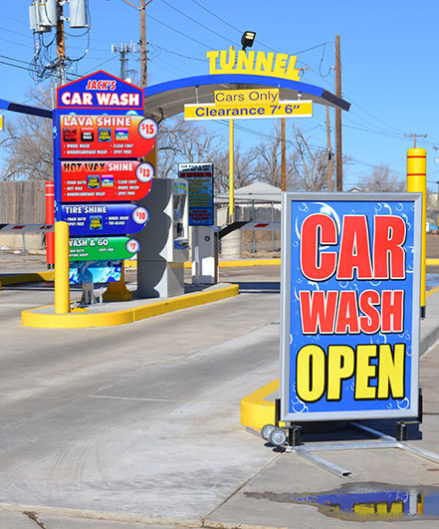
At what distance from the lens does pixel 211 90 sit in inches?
840

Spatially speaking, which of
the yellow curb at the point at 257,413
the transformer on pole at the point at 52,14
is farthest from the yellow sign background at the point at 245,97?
the transformer on pole at the point at 52,14

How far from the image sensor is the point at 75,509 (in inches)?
226

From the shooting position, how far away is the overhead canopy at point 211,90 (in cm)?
2005

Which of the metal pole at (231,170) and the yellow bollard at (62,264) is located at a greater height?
the metal pole at (231,170)

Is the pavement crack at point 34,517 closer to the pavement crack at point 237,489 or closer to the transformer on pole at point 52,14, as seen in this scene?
the pavement crack at point 237,489

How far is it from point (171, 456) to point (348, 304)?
183 centimetres

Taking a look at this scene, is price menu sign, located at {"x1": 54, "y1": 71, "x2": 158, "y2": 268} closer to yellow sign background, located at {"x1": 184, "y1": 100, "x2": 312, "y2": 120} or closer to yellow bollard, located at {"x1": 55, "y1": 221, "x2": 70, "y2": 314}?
yellow bollard, located at {"x1": 55, "y1": 221, "x2": 70, "y2": 314}

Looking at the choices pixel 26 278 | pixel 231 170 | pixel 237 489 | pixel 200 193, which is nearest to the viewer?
pixel 237 489

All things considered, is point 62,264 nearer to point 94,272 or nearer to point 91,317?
point 91,317

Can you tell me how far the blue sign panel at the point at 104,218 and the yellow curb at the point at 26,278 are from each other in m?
8.66

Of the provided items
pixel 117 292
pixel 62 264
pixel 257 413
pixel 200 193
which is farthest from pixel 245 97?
pixel 257 413

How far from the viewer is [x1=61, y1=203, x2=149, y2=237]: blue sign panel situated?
55.3 ft

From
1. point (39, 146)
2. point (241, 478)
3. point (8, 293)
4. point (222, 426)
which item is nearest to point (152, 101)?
point (8, 293)

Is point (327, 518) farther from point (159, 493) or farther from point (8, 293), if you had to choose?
point (8, 293)
